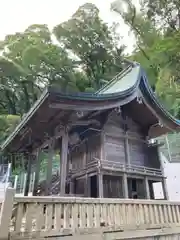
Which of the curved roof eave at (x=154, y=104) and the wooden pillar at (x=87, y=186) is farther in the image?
the curved roof eave at (x=154, y=104)

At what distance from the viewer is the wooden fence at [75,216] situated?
11.3 feet

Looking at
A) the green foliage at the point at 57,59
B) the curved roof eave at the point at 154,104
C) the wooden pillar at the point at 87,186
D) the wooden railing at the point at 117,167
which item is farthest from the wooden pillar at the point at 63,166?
the green foliage at the point at 57,59

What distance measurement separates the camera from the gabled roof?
644 centimetres

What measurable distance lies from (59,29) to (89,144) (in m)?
20.3

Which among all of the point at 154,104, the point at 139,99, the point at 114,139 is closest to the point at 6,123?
the point at 114,139

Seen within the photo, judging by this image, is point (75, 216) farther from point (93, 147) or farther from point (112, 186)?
point (93, 147)

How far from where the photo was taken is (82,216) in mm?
4172

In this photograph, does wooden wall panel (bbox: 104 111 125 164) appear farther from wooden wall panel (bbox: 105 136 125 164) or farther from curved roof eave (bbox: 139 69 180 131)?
curved roof eave (bbox: 139 69 180 131)

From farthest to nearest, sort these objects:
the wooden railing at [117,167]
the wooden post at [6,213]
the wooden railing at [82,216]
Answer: the wooden railing at [117,167] < the wooden railing at [82,216] < the wooden post at [6,213]

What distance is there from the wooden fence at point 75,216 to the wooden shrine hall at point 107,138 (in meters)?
2.57

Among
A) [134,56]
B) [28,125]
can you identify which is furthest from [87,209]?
[134,56]

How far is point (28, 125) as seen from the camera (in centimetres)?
825

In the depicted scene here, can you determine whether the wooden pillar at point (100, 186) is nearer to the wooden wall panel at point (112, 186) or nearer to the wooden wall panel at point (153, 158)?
the wooden wall panel at point (112, 186)

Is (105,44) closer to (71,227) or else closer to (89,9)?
(89,9)
